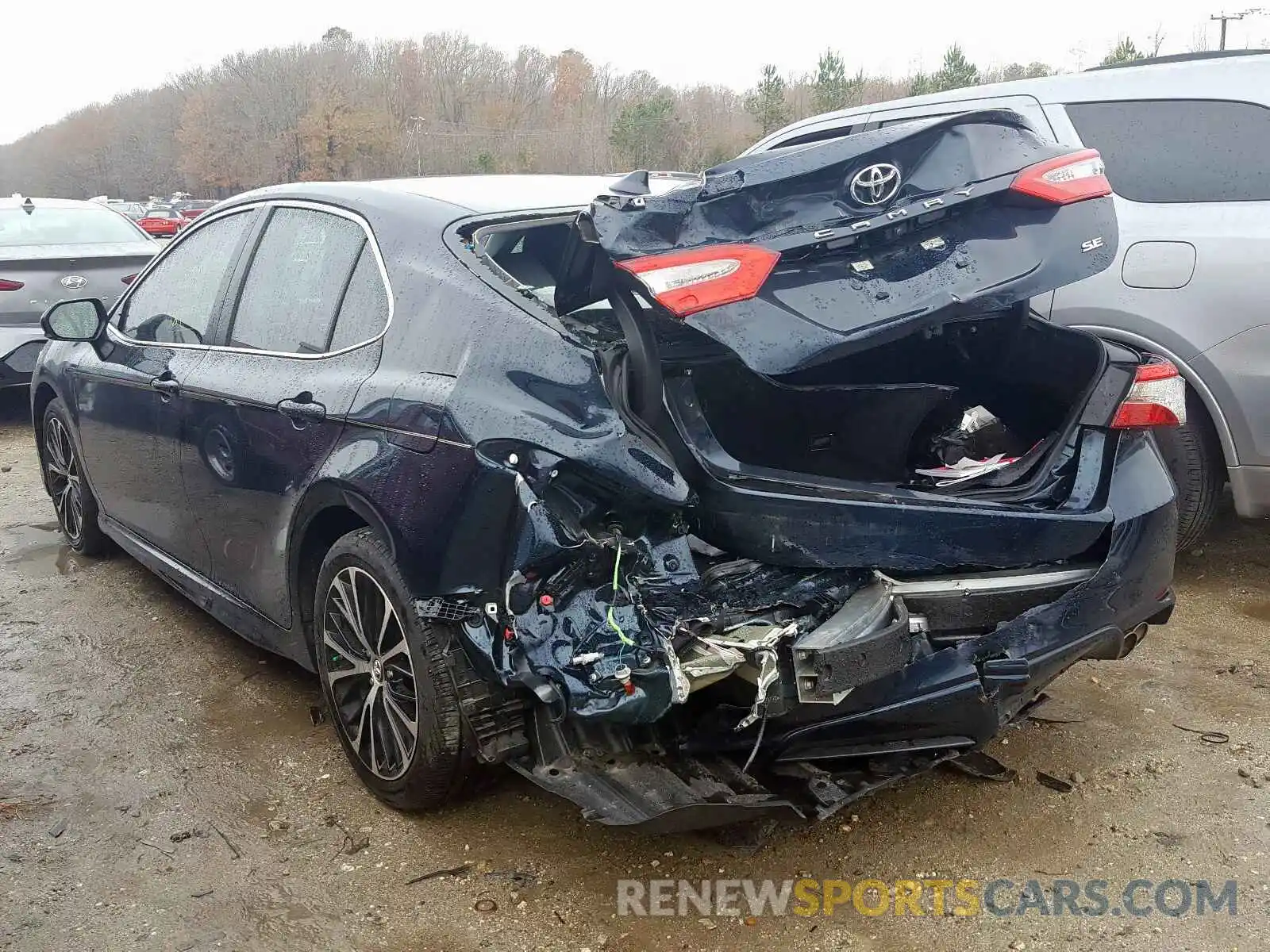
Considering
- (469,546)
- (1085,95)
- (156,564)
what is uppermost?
(1085,95)

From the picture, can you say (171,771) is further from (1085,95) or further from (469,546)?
(1085,95)

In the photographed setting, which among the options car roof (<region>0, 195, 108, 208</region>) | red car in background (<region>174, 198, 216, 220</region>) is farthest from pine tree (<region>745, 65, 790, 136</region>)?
car roof (<region>0, 195, 108, 208</region>)

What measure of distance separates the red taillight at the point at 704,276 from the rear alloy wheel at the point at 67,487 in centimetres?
347

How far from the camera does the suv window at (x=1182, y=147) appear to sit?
408 centimetres

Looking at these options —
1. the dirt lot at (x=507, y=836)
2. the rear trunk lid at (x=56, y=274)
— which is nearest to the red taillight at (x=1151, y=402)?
the dirt lot at (x=507, y=836)

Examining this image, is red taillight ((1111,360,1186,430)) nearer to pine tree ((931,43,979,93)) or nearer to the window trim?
the window trim

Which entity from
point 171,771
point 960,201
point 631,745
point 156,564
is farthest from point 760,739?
point 156,564

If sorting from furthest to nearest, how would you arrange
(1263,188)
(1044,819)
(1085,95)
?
1. (1085,95)
2. (1263,188)
3. (1044,819)

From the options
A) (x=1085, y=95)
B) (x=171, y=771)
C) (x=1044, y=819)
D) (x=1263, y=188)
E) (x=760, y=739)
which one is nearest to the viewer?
(x=760, y=739)

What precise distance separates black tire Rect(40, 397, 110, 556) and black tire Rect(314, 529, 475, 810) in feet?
7.71

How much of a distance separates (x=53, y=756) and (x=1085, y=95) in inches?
182

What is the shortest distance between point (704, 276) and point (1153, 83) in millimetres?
3092

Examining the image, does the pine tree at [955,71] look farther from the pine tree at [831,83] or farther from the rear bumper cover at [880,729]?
the rear bumper cover at [880,729]

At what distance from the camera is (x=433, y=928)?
2.44 m
